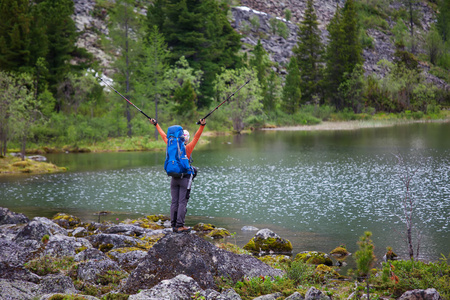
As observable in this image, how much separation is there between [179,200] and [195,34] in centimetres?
6603

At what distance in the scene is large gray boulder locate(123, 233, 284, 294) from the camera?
28.7ft

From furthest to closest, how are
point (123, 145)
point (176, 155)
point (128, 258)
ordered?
point (123, 145)
point (128, 258)
point (176, 155)

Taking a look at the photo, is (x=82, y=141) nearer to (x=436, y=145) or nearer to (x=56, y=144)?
(x=56, y=144)

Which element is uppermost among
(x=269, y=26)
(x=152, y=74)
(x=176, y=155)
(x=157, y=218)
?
(x=269, y=26)

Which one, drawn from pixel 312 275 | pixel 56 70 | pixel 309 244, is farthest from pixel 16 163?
pixel 312 275

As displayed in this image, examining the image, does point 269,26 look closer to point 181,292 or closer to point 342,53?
point 342,53

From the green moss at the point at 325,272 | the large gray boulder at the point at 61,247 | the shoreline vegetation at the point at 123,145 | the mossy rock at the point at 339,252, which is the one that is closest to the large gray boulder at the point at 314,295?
the green moss at the point at 325,272

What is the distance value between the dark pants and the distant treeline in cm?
2921

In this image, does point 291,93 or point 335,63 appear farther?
point 335,63

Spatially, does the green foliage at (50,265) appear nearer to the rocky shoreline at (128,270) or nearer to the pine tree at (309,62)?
the rocky shoreline at (128,270)

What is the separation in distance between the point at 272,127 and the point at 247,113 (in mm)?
7859

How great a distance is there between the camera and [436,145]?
41094mm

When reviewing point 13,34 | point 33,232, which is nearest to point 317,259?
point 33,232

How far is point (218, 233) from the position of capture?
16.2 metres
